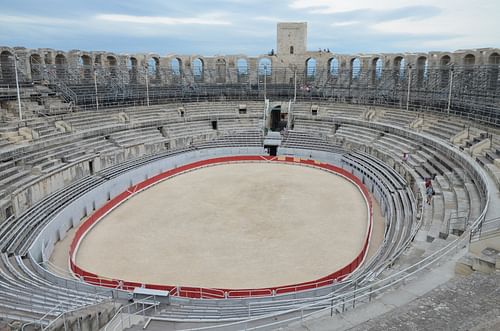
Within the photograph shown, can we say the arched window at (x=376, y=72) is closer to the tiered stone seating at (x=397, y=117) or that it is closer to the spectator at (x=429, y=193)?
the tiered stone seating at (x=397, y=117)

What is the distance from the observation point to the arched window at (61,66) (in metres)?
28.9

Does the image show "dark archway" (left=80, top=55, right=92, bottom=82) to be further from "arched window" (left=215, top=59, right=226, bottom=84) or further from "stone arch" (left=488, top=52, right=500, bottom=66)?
"stone arch" (left=488, top=52, right=500, bottom=66)

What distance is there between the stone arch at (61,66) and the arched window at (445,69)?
2604cm

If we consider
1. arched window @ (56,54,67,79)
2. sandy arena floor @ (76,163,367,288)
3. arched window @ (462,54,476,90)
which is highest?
arched window @ (56,54,67,79)

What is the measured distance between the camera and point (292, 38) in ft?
118

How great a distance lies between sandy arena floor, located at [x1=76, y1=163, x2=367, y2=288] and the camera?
12.5 metres

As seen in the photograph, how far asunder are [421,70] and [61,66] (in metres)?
26.0

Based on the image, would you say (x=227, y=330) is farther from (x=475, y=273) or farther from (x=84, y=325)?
(x=475, y=273)

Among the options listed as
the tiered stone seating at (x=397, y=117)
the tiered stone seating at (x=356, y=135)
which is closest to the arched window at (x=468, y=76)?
the tiered stone seating at (x=397, y=117)

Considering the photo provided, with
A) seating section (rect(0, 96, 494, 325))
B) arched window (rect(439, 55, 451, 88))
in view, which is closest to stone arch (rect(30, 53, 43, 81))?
seating section (rect(0, 96, 494, 325))

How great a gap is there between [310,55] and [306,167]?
14.3 meters

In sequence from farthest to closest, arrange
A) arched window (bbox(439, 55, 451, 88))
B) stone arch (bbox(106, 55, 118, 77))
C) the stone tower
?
the stone tower → stone arch (bbox(106, 55, 118, 77)) → arched window (bbox(439, 55, 451, 88))

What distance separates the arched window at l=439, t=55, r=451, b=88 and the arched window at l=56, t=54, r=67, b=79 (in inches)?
1026

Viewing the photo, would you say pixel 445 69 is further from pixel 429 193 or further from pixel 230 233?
pixel 230 233
